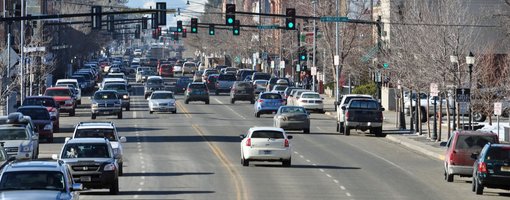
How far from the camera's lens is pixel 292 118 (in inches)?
2394

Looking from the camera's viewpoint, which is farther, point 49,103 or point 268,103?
point 268,103

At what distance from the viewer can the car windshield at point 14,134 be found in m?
42.9

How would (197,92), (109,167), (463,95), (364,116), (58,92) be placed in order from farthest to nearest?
(197,92) → (58,92) → (364,116) → (463,95) → (109,167)

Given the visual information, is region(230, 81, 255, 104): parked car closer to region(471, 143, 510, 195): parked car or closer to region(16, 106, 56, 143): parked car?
region(16, 106, 56, 143): parked car

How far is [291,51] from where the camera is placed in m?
120

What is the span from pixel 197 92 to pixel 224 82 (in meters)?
19.3

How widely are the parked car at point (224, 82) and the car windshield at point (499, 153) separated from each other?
7444 cm

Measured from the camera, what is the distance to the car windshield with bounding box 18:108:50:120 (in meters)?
54.1

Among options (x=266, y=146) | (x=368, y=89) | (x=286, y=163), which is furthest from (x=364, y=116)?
(x=368, y=89)

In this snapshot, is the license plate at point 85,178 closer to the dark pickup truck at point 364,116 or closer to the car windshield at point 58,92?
the dark pickup truck at point 364,116

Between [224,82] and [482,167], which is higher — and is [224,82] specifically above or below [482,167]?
above

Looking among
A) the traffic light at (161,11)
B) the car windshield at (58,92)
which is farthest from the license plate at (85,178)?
the car windshield at (58,92)

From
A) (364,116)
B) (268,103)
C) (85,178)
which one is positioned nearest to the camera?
(85,178)

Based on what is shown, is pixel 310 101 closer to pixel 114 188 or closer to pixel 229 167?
pixel 229 167
